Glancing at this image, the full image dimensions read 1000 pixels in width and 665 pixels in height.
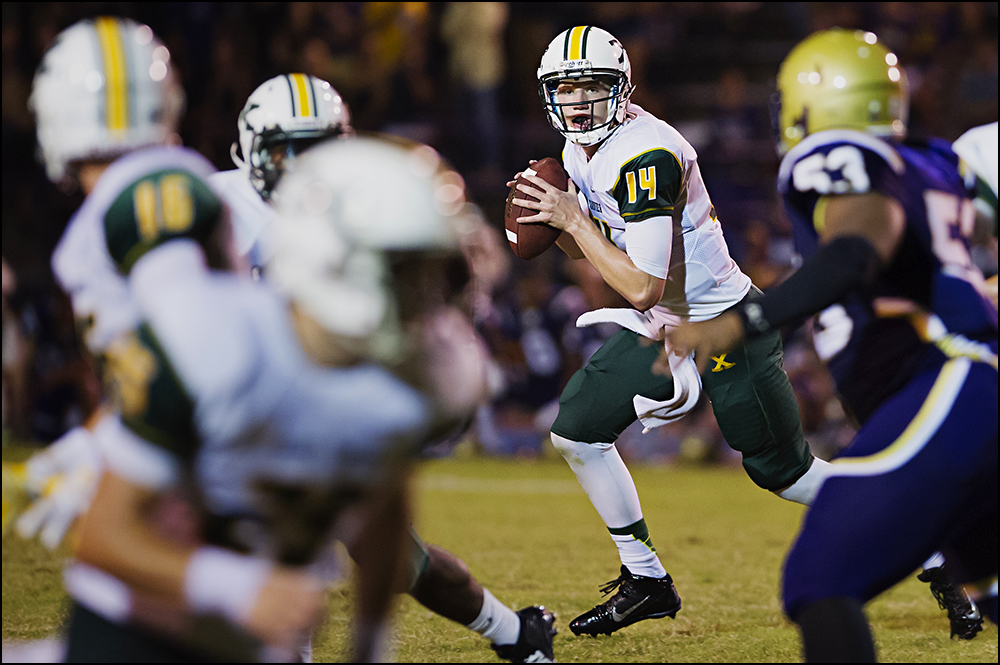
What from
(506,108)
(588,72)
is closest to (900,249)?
(588,72)

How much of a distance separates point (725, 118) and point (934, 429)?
10339 millimetres

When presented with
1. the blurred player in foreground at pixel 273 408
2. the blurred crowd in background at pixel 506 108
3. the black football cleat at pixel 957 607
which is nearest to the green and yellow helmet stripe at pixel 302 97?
the blurred player in foreground at pixel 273 408

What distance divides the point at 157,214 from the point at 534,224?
7.88 ft

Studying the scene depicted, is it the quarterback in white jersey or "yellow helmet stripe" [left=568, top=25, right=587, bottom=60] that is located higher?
"yellow helmet stripe" [left=568, top=25, right=587, bottom=60]

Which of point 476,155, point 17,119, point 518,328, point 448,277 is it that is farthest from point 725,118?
point 448,277

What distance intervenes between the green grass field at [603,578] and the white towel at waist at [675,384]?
0.85 m

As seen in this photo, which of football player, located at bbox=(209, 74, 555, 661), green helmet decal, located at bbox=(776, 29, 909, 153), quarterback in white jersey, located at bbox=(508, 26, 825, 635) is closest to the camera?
green helmet decal, located at bbox=(776, 29, 909, 153)

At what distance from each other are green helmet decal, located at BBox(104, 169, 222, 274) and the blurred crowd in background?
7989 mm

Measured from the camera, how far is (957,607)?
13.7 feet

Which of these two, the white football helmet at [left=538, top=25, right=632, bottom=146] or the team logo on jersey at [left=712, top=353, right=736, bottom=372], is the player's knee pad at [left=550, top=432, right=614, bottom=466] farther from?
the white football helmet at [left=538, top=25, right=632, bottom=146]

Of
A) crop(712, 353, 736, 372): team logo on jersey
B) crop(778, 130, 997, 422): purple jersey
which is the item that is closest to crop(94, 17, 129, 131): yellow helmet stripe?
crop(778, 130, 997, 422): purple jersey

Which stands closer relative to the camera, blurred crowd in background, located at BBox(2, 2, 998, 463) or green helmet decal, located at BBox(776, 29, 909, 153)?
green helmet decal, located at BBox(776, 29, 909, 153)

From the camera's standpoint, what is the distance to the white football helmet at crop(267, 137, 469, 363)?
1703 mm

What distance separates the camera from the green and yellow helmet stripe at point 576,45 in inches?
165
